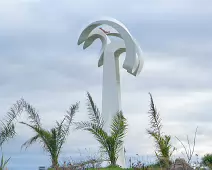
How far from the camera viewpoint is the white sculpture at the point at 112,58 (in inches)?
1010

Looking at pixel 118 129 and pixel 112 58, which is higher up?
→ pixel 112 58

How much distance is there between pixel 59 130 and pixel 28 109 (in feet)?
4.98

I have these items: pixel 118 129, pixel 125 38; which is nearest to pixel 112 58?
pixel 125 38

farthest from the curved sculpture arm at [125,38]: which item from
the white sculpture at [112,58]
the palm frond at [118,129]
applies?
the palm frond at [118,129]

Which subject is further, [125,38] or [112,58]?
[112,58]

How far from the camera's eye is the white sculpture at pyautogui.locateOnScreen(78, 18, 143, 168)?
2566 centimetres

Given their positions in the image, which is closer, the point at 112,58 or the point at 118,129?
the point at 118,129

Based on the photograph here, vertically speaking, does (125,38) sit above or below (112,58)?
above

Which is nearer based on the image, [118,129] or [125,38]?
[118,129]

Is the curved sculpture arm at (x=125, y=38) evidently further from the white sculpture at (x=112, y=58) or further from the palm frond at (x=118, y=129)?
the palm frond at (x=118, y=129)

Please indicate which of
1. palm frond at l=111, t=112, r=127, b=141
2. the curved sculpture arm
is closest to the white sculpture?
the curved sculpture arm

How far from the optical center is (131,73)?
84.3 feet

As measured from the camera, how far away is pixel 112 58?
88.2ft

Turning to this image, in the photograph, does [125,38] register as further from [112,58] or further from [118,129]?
[118,129]
